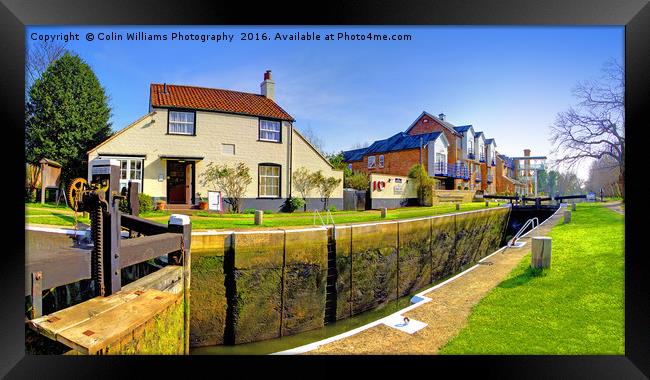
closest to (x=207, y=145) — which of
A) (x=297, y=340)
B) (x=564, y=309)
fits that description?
(x=297, y=340)

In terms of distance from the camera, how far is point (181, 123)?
2725 mm

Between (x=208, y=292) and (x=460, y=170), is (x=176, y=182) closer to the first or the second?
(x=208, y=292)

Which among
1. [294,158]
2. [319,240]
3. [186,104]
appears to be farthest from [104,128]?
[319,240]

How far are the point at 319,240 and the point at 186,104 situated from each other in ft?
6.23

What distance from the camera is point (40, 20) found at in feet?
7.69

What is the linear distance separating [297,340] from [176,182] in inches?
80.4

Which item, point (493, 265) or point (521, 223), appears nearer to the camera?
point (493, 265)

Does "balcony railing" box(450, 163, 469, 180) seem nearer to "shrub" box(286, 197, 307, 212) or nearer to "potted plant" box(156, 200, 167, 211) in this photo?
"shrub" box(286, 197, 307, 212)

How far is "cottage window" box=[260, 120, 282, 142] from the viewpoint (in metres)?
2.88

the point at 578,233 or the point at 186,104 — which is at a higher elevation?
the point at 186,104

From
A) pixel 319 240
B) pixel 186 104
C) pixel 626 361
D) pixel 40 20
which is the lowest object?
pixel 626 361

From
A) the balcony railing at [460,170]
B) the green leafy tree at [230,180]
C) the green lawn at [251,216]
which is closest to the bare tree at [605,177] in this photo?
the green lawn at [251,216]

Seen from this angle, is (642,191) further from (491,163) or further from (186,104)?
(186,104)

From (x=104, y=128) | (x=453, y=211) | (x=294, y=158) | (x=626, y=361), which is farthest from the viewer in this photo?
(x=453, y=211)
